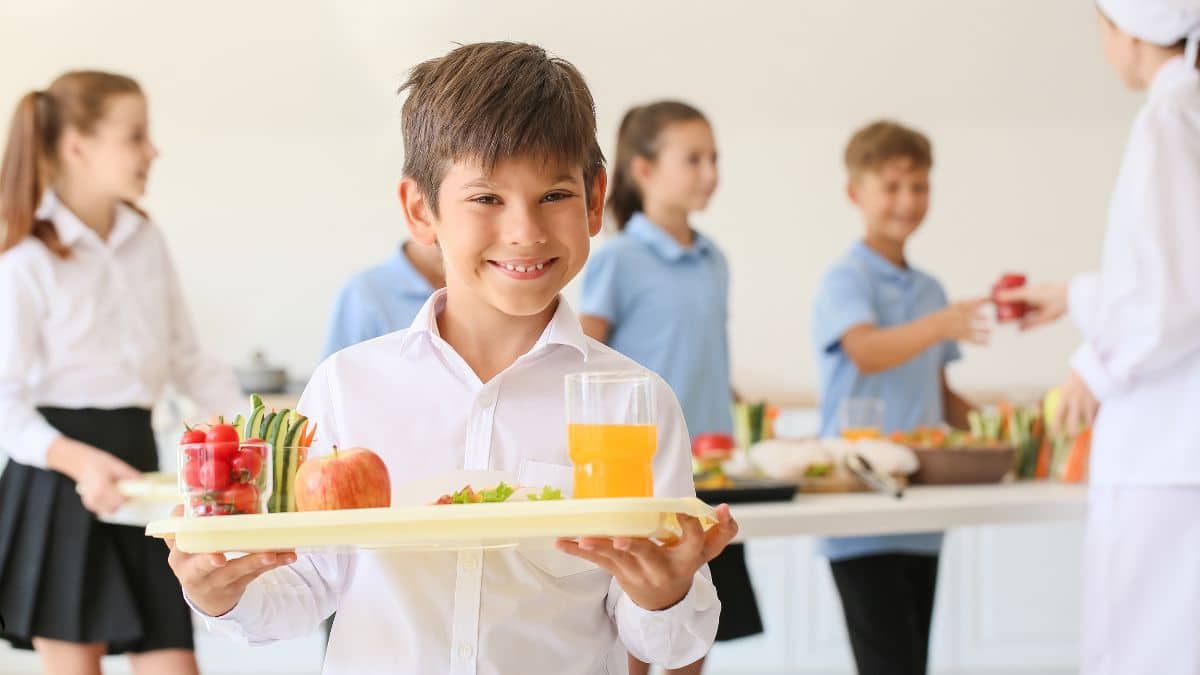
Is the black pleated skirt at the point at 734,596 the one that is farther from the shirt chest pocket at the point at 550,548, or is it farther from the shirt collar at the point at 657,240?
the shirt chest pocket at the point at 550,548

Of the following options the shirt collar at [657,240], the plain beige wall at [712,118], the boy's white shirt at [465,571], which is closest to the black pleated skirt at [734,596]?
the shirt collar at [657,240]

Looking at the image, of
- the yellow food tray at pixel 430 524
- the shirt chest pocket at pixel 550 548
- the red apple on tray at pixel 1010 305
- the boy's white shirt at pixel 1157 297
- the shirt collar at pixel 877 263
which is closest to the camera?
the yellow food tray at pixel 430 524

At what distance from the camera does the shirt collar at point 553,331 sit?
134cm

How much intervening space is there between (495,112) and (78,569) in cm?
145

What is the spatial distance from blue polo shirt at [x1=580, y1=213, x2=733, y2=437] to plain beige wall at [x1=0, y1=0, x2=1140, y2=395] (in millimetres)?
2291

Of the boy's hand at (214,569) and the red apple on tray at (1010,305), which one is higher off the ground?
the red apple on tray at (1010,305)

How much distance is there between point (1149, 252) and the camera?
204 centimetres

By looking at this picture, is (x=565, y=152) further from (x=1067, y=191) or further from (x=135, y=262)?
(x=1067, y=191)

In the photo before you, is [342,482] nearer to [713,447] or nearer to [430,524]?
[430,524]

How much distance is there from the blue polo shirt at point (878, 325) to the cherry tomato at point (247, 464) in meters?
1.86

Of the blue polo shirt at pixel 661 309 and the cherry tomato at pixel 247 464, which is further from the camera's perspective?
the blue polo shirt at pixel 661 309

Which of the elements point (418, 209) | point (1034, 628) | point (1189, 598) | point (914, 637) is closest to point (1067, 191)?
point (1034, 628)

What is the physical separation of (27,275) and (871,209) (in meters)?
1.69

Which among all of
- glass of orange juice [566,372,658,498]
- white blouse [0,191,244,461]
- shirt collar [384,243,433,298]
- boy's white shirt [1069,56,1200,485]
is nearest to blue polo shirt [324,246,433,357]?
shirt collar [384,243,433,298]
